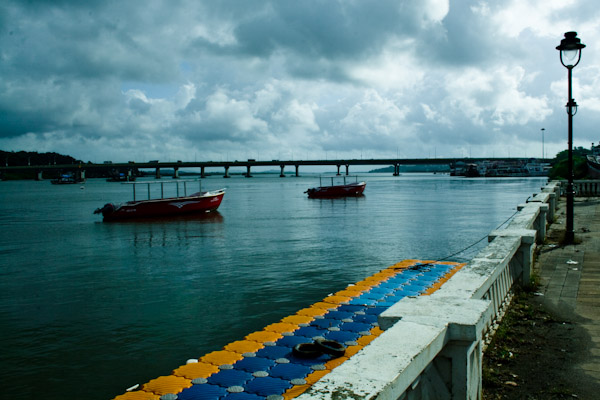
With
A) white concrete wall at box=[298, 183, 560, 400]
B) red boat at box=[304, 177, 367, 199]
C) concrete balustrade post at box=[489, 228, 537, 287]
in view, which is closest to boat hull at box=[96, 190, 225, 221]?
red boat at box=[304, 177, 367, 199]

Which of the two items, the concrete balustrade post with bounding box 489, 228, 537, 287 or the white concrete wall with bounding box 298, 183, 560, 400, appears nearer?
the white concrete wall with bounding box 298, 183, 560, 400

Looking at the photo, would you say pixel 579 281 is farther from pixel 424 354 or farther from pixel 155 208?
pixel 155 208

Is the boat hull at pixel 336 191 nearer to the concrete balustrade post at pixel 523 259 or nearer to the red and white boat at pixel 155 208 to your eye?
the red and white boat at pixel 155 208

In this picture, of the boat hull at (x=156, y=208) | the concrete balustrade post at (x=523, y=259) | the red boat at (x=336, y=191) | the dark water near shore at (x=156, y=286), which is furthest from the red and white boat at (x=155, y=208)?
the concrete balustrade post at (x=523, y=259)

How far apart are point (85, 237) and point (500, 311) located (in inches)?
1396

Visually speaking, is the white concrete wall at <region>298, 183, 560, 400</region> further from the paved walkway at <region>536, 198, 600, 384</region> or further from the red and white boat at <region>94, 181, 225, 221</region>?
the red and white boat at <region>94, 181, 225, 221</region>

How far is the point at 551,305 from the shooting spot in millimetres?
8266

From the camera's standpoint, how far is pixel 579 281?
974 centimetres

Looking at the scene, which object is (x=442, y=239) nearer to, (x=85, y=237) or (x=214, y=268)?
(x=214, y=268)

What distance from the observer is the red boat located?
3295 inches

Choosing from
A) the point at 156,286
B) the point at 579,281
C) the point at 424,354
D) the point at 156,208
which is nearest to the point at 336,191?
the point at 156,208

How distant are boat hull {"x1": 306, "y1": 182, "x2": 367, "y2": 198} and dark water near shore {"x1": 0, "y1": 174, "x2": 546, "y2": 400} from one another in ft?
142

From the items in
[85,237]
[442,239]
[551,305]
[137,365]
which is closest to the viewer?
[551,305]

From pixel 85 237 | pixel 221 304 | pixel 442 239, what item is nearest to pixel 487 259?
pixel 221 304
